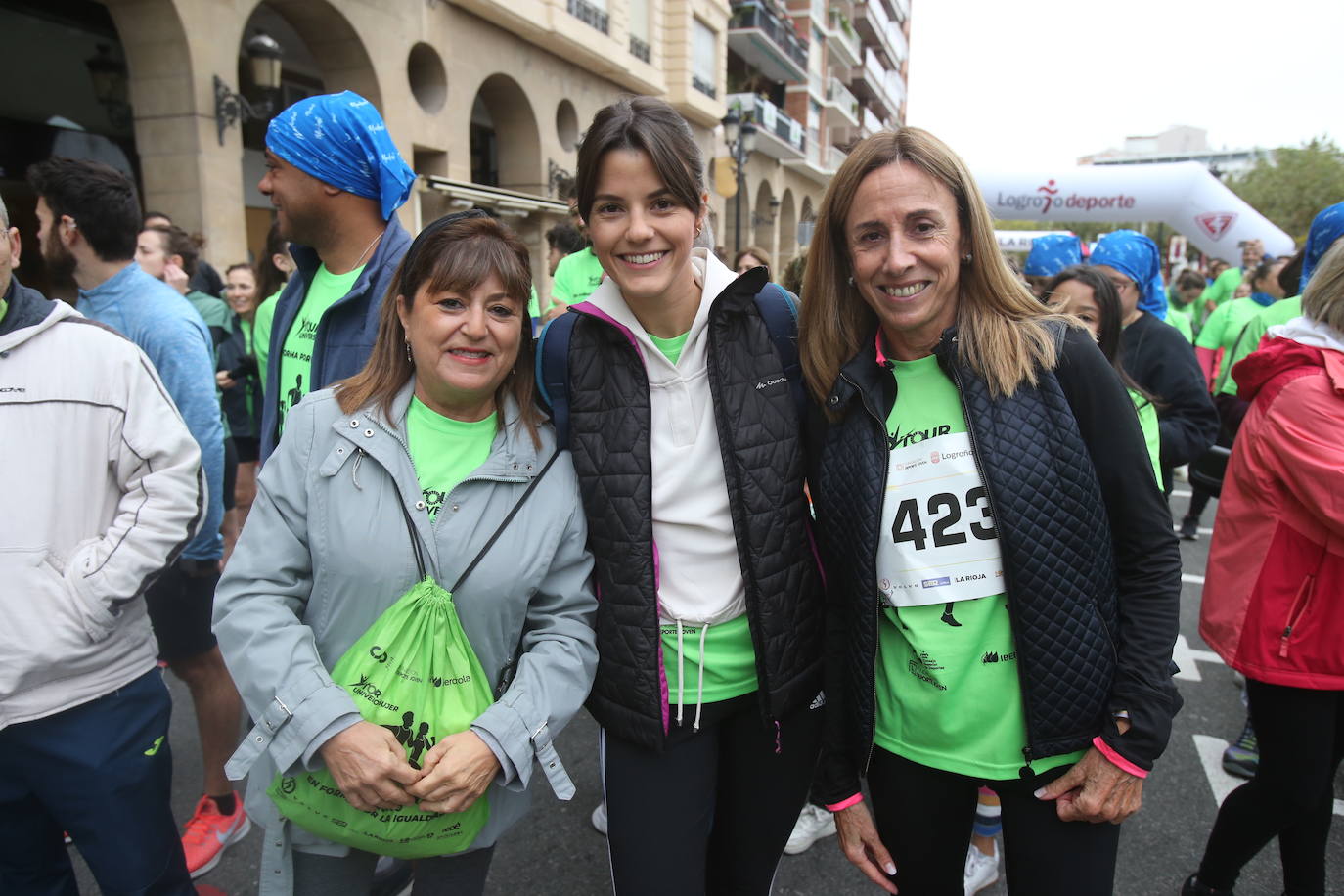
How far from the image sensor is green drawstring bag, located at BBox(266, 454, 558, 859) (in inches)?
62.9

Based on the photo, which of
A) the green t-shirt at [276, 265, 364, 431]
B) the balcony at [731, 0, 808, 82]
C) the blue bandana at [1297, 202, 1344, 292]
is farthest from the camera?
the balcony at [731, 0, 808, 82]

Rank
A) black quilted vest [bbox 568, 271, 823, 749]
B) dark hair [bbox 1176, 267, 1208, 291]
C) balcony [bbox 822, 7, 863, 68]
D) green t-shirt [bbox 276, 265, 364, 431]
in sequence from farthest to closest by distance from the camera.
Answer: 1. balcony [bbox 822, 7, 863, 68]
2. dark hair [bbox 1176, 267, 1208, 291]
3. green t-shirt [bbox 276, 265, 364, 431]
4. black quilted vest [bbox 568, 271, 823, 749]

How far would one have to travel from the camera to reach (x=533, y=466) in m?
1.81

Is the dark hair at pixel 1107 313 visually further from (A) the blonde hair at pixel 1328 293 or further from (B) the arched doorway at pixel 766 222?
(B) the arched doorway at pixel 766 222

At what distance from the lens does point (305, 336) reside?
241 centimetres

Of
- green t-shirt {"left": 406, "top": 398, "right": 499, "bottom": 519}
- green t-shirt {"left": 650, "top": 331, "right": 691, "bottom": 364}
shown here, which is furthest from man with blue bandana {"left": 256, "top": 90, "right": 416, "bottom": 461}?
green t-shirt {"left": 650, "top": 331, "right": 691, "bottom": 364}

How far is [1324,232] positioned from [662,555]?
9.88 ft

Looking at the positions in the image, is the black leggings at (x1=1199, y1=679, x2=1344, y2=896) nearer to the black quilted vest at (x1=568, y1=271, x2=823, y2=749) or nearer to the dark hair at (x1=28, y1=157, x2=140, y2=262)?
the black quilted vest at (x1=568, y1=271, x2=823, y2=749)

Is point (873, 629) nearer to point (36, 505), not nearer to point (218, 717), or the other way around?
point (36, 505)

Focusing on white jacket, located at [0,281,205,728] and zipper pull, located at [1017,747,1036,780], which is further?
A: white jacket, located at [0,281,205,728]

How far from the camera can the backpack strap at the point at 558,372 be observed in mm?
1930

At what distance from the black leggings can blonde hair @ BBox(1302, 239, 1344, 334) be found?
3.45ft

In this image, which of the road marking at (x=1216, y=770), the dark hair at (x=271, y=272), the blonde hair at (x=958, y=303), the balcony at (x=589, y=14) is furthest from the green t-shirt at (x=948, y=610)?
the balcony at (x=589, y=14)

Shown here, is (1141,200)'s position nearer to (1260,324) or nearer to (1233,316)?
(1233,316)
